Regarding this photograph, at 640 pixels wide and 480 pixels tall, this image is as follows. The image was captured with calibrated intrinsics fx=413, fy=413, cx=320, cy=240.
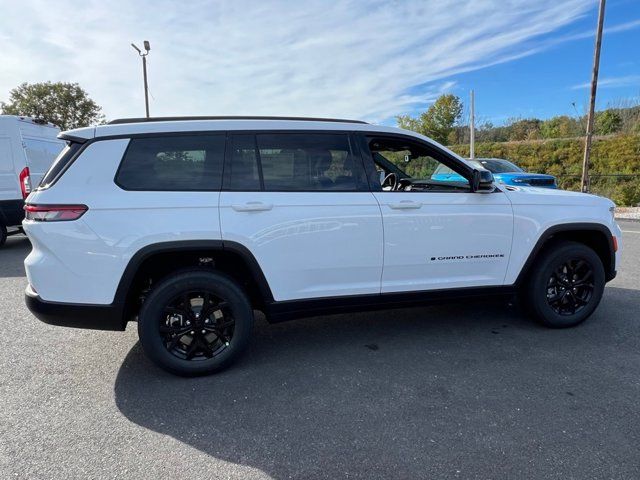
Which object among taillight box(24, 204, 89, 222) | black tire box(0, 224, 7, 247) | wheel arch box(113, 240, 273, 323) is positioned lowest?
black tire box(0, 224, 7, 247)

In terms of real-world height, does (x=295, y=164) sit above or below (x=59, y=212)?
above

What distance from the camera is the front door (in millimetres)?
3330

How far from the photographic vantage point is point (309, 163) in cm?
324

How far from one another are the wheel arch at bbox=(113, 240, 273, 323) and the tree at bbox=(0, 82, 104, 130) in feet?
120

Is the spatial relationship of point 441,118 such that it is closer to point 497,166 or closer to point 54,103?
point 497,166

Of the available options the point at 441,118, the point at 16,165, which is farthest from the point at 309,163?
the point at 441,118

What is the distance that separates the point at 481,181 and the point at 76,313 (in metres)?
3.24

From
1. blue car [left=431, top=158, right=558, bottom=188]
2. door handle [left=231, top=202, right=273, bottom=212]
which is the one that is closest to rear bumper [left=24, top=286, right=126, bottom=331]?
door handle [left=231, top=202, right=273, bottom=212]

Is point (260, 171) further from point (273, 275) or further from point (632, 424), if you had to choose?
point (632, 424)

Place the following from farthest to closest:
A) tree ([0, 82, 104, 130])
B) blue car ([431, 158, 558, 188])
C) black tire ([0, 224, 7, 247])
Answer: tree ([0, 82, 104, 130])
blue car ([431, 158, 558, 188])
black tire ([0, 224, 7, 247])

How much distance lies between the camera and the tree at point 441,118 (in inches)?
1435

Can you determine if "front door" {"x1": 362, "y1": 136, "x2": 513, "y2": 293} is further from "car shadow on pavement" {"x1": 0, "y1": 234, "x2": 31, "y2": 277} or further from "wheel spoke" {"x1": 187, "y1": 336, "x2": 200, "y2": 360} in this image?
"car shadow on pavement" {"x1": 0, "y1": 234, "x2": 31, "y2": 277}

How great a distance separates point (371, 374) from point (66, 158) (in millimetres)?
2688

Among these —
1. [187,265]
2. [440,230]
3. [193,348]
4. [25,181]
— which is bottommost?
[193,348]
